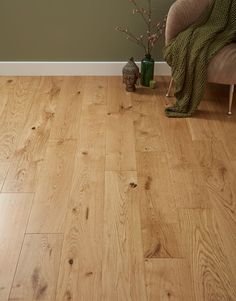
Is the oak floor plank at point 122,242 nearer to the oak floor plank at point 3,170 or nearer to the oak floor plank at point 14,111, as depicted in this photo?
the oak floor plank at point 3,170

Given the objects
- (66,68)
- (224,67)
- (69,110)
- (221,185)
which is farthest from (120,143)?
(66,68)

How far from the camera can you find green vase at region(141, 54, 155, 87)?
2932 millimetres

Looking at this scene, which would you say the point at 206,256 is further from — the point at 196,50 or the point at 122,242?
the point at 196,50

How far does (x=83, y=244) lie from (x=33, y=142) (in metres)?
0.87

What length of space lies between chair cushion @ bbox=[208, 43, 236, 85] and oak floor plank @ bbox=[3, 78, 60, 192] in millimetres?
1018

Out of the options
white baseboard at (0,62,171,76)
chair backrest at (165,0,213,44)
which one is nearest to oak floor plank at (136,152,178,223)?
chair backrest at (165,0,213,44)

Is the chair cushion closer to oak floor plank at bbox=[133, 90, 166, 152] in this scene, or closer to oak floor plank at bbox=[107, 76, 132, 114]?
oak floor plank at bbox=[133, 90, 166, 152]

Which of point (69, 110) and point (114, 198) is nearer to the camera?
point (114, 198)

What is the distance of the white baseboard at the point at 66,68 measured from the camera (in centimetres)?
314

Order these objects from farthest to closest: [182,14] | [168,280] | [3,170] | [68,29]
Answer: [68,29] < [182,14] < [3,170] < [168,280]

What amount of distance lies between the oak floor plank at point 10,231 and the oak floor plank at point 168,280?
20.5 inches

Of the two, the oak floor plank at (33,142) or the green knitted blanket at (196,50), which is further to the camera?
the green knitted blanket at (196,50)

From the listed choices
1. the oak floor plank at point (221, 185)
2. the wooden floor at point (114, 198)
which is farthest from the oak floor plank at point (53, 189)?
the oak floor plank at point (221, 185)

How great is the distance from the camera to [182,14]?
103 inches
